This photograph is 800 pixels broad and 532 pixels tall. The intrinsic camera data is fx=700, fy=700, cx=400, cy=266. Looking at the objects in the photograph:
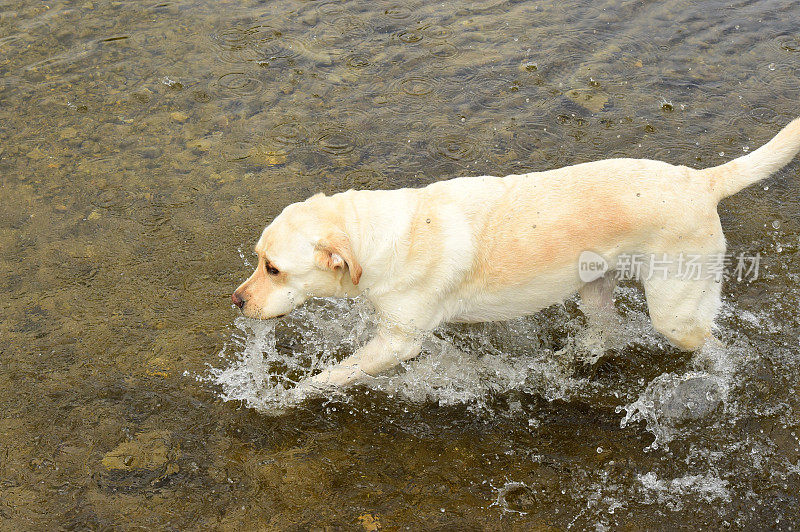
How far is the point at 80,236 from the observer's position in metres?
5.41

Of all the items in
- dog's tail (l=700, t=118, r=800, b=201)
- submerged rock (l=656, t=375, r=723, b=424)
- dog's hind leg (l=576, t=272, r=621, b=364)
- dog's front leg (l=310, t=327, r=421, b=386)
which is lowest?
submerged rock (l=656, t=375, r=723, b=424)

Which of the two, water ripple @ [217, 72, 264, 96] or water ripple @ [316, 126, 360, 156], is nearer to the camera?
water ripple @ [316, 126, 360, 156]

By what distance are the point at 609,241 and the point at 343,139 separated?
129 inches

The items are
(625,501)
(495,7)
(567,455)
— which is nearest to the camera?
(625,501)

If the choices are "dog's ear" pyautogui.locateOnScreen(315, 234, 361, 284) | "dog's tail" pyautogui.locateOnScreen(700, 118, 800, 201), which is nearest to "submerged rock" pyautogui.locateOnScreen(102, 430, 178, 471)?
"dog's ear" pyautogui.locateOnScreen(315, 234, 361, 284)

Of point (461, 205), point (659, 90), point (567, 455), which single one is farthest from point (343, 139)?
point (567, 455)

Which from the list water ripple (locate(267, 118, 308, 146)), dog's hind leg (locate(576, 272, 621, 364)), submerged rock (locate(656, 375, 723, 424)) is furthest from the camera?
water ripple (locate(267, 118, 308, 146))

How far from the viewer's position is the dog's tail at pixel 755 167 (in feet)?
12.5

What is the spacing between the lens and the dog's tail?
3.80m

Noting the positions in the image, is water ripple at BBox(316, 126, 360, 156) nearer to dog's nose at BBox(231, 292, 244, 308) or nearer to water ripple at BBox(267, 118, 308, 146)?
water ripple at BBox(267, 118, 308, 146)

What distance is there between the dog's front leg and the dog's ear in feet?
1.83

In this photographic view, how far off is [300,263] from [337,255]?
0.23 metres

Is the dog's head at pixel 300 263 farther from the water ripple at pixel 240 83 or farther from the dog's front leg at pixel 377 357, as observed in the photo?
the water ripple at pixel 240 83

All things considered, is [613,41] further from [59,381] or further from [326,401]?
[59,381]
